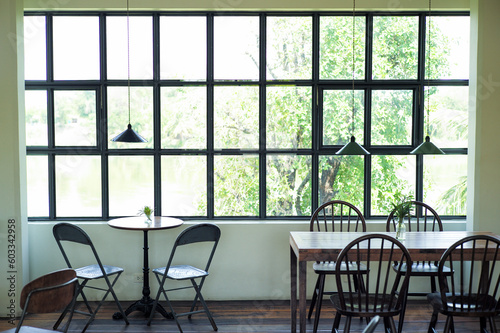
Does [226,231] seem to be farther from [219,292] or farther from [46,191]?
[46,191]

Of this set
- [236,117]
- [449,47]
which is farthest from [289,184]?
[449,47]

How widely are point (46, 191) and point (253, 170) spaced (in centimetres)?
214

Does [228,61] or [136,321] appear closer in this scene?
[136,321]

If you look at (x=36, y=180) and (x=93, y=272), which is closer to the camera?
(x=93, y=272)

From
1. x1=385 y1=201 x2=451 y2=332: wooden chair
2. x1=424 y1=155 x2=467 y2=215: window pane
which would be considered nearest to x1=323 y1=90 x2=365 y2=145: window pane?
x1=424 y1=155 x2=467 y2=215: window pane

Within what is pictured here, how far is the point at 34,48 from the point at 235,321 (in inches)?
133

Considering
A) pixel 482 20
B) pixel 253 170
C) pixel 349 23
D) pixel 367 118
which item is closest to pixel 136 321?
pixel 253 170

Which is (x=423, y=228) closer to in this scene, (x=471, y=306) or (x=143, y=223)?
(x=471, y=306)

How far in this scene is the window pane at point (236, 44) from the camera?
17.1 feet

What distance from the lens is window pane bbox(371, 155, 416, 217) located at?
5312mm

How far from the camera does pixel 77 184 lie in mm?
5219

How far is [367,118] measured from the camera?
5.27m

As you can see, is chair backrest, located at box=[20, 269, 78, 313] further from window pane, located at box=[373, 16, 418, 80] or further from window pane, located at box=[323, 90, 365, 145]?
window pane, located at box=[373, 16, 418, 80]

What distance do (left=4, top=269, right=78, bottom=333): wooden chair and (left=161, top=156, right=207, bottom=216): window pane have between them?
2169mm
